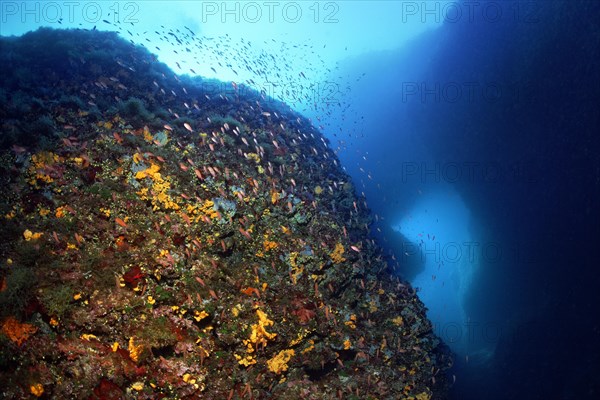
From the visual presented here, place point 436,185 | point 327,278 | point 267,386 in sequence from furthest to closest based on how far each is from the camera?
point 436,185 → point 327,278 → point 267,386

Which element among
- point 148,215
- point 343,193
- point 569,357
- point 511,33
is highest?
point 511,33

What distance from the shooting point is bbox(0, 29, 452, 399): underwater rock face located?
461 centimetres

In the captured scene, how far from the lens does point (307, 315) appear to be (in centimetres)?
676

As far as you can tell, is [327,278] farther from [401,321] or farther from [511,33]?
[511,33]

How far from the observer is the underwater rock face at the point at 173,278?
4.61 metres

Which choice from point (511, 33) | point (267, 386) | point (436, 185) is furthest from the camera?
point (436, 185)

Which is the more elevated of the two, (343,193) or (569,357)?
(343,193)

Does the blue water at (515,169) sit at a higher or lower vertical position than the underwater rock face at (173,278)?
higher

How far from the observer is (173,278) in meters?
5.61

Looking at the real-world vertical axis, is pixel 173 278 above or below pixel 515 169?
below

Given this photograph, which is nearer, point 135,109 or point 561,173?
point 135,109

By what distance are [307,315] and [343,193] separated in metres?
8.74

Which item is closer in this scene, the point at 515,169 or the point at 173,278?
the point at 173,278

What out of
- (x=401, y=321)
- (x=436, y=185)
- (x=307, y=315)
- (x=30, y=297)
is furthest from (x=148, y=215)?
(x=436, y=185)
